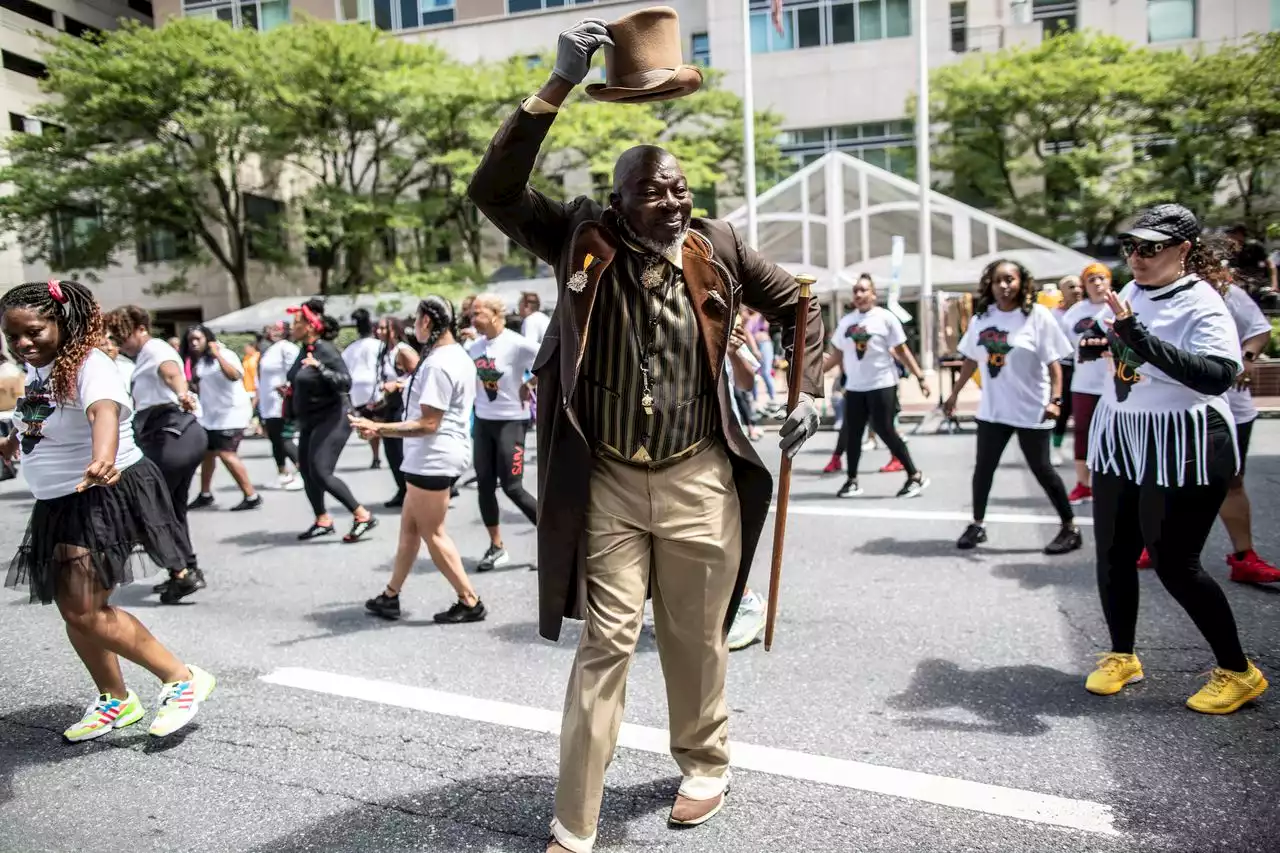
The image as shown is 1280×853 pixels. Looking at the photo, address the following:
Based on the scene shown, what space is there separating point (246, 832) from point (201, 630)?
8.49 ft

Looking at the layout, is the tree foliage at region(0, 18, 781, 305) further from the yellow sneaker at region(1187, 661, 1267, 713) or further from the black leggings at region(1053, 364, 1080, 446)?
the yellow sneaker at region(1187, 661, 1267, 713)

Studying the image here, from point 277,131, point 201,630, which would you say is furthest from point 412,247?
point 201,630

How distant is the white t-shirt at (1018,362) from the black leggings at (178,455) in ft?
16.2

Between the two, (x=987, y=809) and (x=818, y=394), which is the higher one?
(x=818, y=394)

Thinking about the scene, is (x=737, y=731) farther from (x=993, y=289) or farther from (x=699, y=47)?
(x=699, y=47)

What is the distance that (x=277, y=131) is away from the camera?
89.8ft

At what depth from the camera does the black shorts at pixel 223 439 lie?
29.1ft

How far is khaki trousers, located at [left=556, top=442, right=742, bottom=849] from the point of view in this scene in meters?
2.72

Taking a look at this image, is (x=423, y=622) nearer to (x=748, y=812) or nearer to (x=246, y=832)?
(x=246, y=832)

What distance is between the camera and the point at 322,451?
7418 mm

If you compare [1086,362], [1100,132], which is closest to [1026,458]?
[1086,362]

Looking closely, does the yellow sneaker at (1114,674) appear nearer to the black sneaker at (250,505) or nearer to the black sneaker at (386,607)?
the black sneaker at (386,607)

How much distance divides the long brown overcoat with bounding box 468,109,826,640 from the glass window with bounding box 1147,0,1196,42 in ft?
120

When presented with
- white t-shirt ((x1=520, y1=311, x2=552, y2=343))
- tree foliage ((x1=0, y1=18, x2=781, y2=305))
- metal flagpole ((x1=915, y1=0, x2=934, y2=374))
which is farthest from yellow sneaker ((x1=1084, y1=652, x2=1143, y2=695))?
tree foliage ((x1=0, y1=18, x2=781, y2=305))
